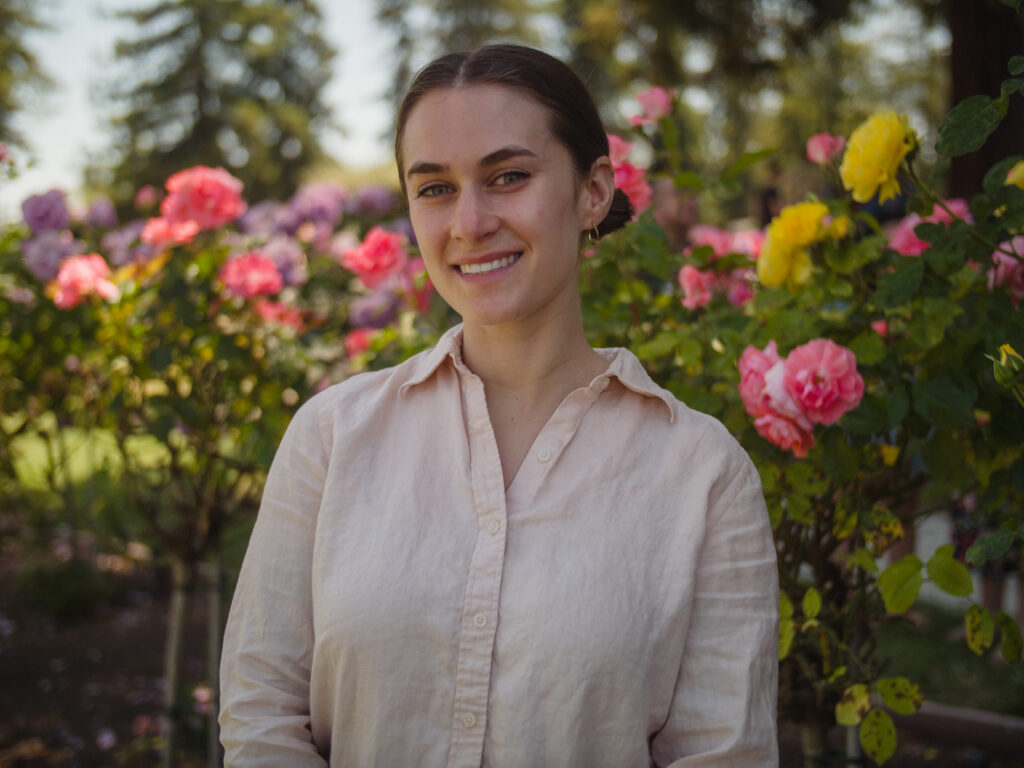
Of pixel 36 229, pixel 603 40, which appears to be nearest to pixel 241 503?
pixel 36 229

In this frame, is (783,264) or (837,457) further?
(783,264)

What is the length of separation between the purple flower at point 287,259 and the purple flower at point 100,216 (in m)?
0.68

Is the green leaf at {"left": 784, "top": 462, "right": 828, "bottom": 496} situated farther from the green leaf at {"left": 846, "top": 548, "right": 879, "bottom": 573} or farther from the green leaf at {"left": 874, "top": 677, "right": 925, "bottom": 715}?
the green leaf at {"left": 874, "top": 677, "right": 925, "bottom": 715}

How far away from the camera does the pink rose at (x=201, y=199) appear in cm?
306

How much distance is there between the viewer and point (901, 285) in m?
1.85

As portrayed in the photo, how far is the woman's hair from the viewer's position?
1509 millimetres

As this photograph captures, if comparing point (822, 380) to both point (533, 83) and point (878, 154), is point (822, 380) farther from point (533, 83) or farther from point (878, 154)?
point (533, 83)

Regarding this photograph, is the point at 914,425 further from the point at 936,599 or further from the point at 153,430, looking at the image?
the point at 936,599

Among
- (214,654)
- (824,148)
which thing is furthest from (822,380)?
(214,654)

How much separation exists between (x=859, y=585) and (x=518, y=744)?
1110mm

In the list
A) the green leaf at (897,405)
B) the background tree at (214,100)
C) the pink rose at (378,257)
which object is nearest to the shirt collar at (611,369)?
the green leaf at (897,405)

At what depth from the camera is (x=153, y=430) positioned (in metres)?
2.74

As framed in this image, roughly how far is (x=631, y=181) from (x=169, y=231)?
156 centimetres

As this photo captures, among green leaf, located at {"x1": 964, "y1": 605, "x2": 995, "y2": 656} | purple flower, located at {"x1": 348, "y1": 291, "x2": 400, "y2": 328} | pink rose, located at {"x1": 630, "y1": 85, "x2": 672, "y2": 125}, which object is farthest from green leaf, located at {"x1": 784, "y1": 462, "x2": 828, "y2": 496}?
purple flower, located at {"x1": 348, "y1": 291, "x2": 400, "y2": 328}
